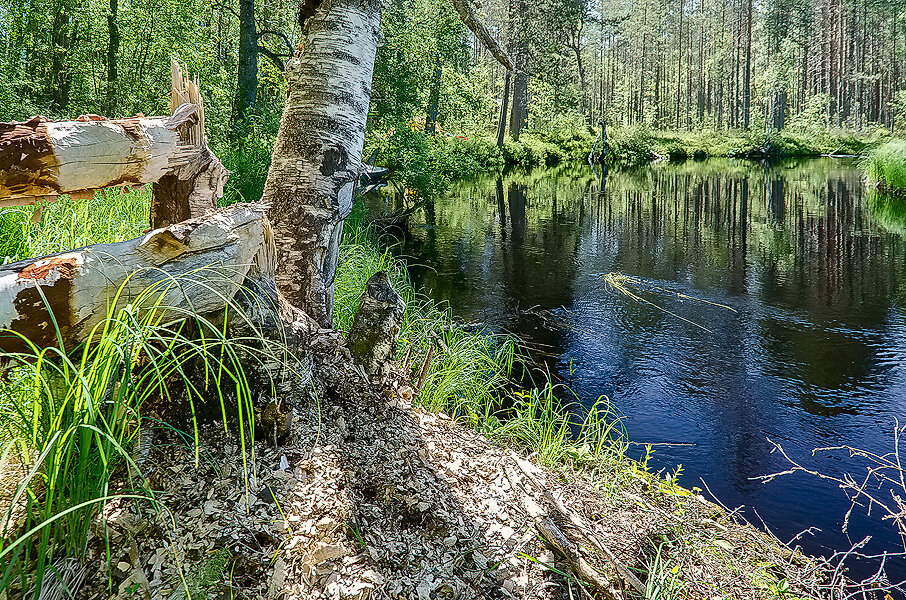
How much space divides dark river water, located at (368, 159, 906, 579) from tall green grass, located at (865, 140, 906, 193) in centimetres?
211

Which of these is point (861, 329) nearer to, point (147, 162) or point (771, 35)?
point (147, 162)

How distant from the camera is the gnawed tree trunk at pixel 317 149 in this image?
2.65 meters

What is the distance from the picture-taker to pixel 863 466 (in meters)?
4.09

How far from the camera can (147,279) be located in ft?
5.78

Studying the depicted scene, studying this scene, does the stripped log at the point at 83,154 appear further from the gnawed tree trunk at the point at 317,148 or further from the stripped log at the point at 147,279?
the gnawed tree trunk at the point at 317,148

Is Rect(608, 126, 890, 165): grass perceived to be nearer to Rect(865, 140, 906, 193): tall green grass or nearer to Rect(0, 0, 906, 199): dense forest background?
Rect(0, 0, 906, 199): dense forest background

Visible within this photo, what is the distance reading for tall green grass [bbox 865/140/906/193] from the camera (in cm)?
1658

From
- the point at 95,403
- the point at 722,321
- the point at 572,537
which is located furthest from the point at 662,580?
the point at 722,321

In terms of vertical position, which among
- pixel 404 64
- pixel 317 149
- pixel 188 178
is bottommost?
pixel 188 178

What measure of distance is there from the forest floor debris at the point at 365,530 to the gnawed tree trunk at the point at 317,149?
754mm

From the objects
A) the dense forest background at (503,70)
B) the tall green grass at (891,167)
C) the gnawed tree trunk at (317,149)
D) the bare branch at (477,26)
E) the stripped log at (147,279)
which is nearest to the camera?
the stripped log at (147,279)

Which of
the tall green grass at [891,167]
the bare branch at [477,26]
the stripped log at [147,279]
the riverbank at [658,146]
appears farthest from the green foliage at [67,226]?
the tall green grass at [891,167]

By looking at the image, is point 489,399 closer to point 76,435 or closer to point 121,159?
point 121,159

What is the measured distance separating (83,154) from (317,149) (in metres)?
1.00
